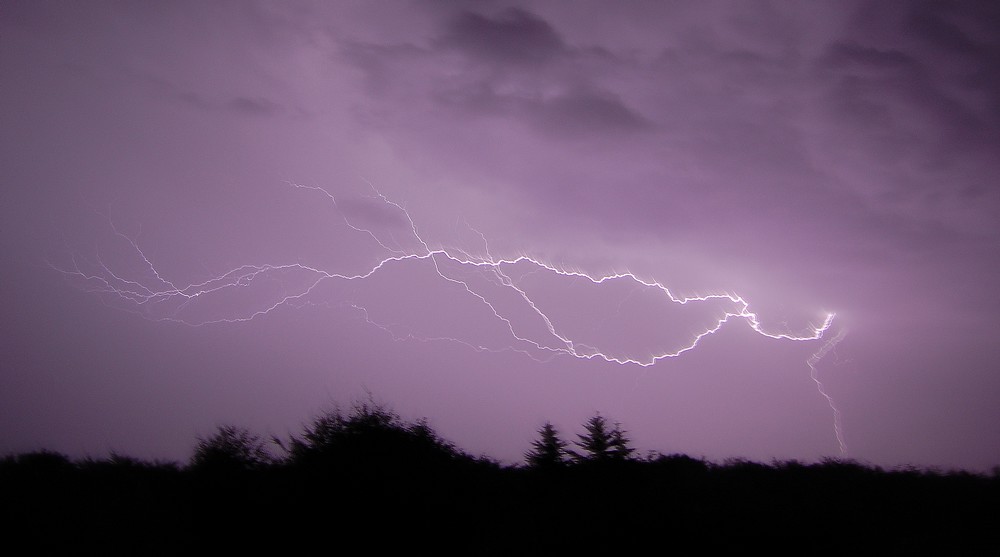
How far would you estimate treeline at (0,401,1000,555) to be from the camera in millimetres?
7328

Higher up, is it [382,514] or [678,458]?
[678,458]

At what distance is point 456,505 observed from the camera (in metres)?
10.1

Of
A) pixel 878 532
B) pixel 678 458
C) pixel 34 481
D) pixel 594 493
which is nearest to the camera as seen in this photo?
pixel 878 532

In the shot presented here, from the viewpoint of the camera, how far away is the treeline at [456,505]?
7328mm

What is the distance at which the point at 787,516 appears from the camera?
7.61 m

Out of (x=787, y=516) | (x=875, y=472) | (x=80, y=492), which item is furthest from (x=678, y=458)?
(x=80, y=492)

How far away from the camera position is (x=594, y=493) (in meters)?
9.26

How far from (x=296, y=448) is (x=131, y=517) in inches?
121

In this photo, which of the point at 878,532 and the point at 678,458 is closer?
the point at 878,532

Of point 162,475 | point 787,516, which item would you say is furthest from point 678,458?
point 162,475

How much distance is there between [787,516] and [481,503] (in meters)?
4.97

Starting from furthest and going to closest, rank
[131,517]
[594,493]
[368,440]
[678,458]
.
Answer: [678,458] < [368,440] < [131,517] < [594,493]

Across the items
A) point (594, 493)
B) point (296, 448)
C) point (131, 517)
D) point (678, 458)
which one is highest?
point (678, 458)

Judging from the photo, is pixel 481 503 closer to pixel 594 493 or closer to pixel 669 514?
pixel 594 493
